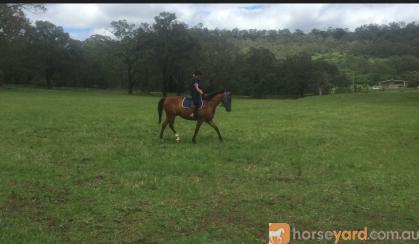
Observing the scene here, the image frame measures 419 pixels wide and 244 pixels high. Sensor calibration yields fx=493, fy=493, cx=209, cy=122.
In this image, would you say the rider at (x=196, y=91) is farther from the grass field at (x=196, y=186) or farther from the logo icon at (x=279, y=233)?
the logo icon at (x=279, y=233)

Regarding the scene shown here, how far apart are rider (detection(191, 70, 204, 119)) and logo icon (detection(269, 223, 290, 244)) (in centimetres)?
889

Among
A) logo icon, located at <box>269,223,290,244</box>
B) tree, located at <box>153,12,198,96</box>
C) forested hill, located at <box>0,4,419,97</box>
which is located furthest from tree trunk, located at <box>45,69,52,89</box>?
logo icon, located at <box>269,223,290,244</box>

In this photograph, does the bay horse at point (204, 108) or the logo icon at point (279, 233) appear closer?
the logo icon at point (279, 233)

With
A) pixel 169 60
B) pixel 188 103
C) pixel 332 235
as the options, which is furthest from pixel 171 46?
pixel 332 235

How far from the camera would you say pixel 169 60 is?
77.9 metres

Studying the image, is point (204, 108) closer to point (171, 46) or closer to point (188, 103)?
point (188, 103)

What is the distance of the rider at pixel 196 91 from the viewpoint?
15.3 metres

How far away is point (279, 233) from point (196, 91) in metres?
9.32

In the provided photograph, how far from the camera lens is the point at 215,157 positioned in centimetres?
1273

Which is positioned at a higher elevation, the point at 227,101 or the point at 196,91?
the point at 196,91

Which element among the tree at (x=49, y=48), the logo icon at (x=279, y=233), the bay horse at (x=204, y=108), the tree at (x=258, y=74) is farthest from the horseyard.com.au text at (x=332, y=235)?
the tree at (x=49, y=48)

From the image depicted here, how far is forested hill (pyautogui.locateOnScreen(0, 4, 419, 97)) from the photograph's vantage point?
258 feet

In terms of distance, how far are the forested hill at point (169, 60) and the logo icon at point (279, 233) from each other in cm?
6447

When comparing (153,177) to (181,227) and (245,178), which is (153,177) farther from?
(181,227)
